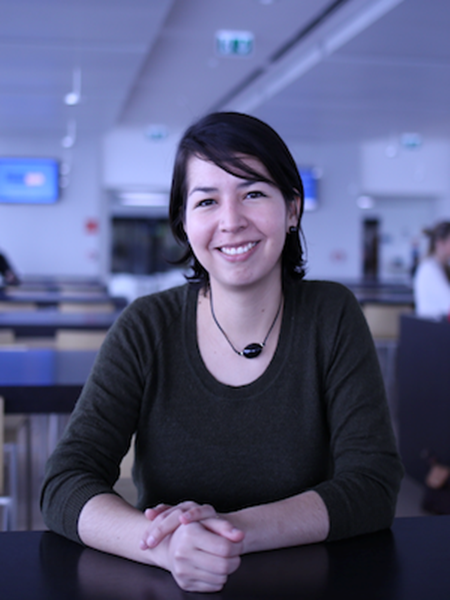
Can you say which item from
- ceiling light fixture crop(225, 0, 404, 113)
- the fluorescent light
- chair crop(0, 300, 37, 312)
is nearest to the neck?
ceiling light fixture crop(225, 0, 404, 113)

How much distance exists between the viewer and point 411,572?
0.74m

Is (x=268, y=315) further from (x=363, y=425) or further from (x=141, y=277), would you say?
(x=141, y=277)

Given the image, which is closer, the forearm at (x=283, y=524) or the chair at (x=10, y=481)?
the forearm at (x=283, y=524)

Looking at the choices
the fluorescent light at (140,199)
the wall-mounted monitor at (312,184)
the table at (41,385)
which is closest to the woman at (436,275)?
the table at (41,385)

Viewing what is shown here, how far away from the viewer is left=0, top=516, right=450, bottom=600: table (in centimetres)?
68

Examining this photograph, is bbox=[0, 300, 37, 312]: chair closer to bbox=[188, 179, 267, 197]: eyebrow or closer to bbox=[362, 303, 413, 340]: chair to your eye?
bbox=[362, 303, 413, 340]: chair

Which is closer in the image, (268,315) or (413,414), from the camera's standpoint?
(268,315)

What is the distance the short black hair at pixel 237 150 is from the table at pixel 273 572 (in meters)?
0.56

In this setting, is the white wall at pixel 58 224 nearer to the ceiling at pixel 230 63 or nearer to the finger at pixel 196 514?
the ceiling at pixel 230 63

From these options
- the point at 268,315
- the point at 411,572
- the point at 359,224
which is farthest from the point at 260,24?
the point at 359,224

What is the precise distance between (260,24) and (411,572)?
455cm

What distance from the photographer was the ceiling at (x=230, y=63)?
427 cm

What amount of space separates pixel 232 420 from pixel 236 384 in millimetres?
59

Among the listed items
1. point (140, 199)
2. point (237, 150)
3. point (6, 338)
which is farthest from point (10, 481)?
point (140, 199)
